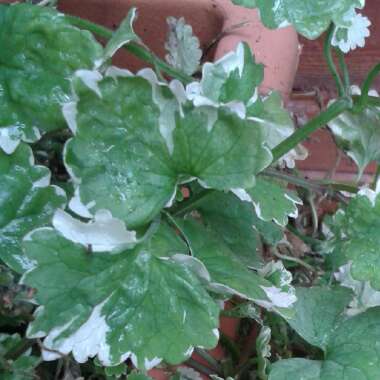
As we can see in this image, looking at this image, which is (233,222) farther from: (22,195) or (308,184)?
(22,195)

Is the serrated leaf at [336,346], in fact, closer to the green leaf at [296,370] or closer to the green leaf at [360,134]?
the green leaf at [296,370]

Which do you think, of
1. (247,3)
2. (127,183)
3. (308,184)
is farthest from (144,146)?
(308,184)

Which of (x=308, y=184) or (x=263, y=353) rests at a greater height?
(x=308, y=184)

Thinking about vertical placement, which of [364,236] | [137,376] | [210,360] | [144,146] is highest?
[144,146]

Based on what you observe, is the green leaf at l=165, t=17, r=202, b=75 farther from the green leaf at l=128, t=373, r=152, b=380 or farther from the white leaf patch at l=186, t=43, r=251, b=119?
the green leaf at l=128, t=373, r=152, b=380

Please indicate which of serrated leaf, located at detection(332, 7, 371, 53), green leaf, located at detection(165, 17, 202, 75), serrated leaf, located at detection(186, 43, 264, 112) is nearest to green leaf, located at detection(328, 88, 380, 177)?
serrated leaf, located at detection(332, 7, 371, 53)

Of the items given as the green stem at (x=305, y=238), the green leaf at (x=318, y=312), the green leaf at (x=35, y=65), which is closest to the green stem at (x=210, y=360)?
the green leaf at (x=318, y=312)
